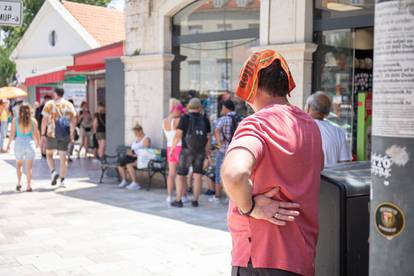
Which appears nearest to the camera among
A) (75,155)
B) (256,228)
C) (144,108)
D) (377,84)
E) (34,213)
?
(377,84)

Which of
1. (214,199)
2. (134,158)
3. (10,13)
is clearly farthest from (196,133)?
(10,13)

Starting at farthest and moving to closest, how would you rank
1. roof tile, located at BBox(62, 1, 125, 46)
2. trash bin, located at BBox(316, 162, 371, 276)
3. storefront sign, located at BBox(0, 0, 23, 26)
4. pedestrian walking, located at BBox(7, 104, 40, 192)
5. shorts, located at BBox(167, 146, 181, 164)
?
roof tile, located at BBox(62, 1, 125, 46), pedestrian walking, located at BBox(7, 104, 40, 192), shorts, located at BBox(167, 146, 181, 164), storefront sign, located at BBox(0, 0, 23, 26), trash bin, located at BBox(316, 162, 371, 276)

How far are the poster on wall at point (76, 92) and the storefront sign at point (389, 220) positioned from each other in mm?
15847

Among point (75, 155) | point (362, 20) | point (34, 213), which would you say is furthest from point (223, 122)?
point (75, 155)

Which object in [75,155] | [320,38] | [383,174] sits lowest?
[75,155]

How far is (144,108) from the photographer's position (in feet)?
34.5

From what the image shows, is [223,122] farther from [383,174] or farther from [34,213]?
[383,174]

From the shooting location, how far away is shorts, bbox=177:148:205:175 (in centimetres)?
793

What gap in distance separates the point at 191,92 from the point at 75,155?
688 centimetres

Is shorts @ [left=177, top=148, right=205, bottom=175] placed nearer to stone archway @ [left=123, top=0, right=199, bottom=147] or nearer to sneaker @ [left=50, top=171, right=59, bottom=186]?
stone archway @ [left=123, top=0, right=199, bottom=147]

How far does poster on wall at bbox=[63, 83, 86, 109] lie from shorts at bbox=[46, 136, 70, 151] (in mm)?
7504

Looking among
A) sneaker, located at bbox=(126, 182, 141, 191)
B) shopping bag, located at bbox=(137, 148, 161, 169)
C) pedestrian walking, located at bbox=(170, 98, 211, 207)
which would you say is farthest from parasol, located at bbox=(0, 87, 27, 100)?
pedestrian walking, located at bbox=(170, 98, 211, 207)

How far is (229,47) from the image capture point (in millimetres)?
9820

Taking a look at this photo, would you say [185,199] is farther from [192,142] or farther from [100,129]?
[100,129]
